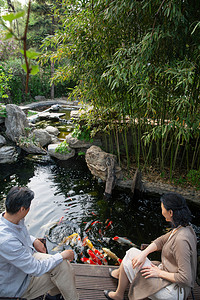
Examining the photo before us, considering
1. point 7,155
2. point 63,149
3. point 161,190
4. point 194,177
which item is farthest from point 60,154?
point 194,177

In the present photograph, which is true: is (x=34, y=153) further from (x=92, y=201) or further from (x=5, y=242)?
(x=5, y=242)

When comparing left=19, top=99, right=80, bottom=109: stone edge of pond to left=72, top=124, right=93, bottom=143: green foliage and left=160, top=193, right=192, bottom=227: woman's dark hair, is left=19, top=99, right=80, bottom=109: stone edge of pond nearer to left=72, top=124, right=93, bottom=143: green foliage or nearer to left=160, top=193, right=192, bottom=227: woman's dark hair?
left=72, top=124, right=93, bottom=143: green foliage

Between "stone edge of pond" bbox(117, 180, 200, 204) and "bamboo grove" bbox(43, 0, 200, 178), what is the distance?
1.26 metres

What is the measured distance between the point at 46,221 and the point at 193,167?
130 inches

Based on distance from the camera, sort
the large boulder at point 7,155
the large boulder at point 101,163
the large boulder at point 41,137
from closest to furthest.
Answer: the large boulder at point 101,163 → the large boulder at point 7,155 → the large boulder at point 41,137

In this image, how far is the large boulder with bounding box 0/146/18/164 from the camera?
5824 mm

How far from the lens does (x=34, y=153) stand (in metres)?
6.30

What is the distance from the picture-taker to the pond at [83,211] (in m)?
3.23

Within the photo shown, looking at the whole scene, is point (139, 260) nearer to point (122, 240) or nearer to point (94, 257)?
point (94, 257)

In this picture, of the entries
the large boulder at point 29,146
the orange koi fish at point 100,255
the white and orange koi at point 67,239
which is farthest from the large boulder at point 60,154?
the orange koi fish at point 100,255

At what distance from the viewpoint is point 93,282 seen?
187 centimetres

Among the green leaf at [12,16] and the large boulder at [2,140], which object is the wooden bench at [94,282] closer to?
the green leaf at [12,16]

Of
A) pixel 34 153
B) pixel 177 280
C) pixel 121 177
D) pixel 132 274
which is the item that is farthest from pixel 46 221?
pixel 34 153

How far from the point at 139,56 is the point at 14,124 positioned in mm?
5208
